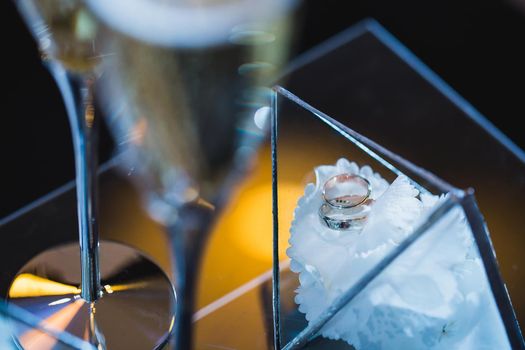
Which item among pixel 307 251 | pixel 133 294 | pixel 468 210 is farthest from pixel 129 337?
pixel 468 210

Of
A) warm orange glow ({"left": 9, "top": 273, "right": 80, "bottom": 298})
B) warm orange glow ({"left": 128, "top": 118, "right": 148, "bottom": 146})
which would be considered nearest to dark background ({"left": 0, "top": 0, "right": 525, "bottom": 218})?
warm orange glow ({"left": 9, "top": 273, "right": 80, "bottom": 298})

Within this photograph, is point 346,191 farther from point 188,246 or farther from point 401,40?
point 401,40

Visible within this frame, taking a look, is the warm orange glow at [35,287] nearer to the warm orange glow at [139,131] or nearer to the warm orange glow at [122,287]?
the warm orange glow at [122,287]

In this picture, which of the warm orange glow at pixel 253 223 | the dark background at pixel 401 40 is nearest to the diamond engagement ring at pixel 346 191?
the warm orange glow at pixel 253 223

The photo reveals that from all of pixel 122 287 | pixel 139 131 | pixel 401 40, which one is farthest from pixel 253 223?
pixel 401 40

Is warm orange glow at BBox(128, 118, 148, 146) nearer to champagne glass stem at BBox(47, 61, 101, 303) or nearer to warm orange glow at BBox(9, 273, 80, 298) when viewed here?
champagne glass stem at BBox(47, 61, 101, 303)

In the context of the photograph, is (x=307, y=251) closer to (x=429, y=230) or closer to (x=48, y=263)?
(x=429, y=230)

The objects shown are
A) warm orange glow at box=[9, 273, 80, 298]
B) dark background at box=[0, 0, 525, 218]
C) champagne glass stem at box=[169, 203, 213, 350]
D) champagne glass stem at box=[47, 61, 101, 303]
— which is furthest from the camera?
dark background at box=[0, 0, 525, 218]
